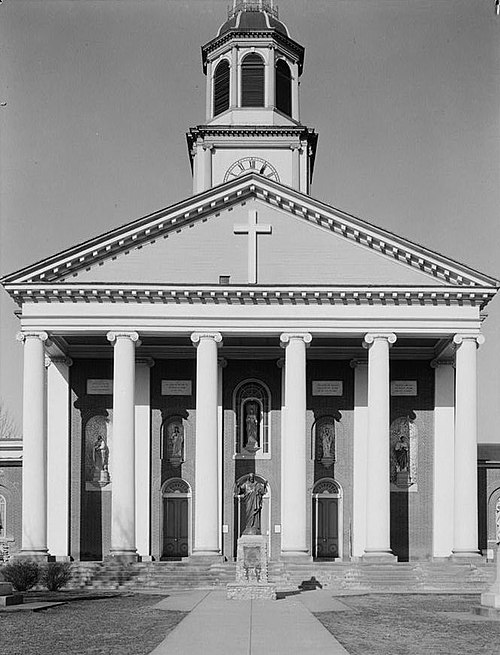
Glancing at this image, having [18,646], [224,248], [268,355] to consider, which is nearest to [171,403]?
[268,355]

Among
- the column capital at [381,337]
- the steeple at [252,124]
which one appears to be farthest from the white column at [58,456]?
the column capital at [381,337]

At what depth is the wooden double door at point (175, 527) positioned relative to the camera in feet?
150

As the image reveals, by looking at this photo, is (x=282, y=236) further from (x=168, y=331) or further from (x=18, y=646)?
(x=18, y=646)

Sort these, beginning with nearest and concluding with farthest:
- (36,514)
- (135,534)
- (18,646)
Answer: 1. (18,646)
2. (36,514)
3. (135,534)

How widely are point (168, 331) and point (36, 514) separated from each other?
763cm

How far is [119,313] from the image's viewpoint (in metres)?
41.3

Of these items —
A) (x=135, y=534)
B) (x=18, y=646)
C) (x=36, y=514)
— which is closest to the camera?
(x=18, y=646)

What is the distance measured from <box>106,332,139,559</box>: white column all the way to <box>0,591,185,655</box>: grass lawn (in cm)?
930

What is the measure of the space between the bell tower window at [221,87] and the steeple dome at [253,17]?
1.46m

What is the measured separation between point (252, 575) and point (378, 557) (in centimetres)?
989

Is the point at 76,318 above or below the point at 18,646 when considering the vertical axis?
above

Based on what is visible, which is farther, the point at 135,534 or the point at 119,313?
the point at 135,534

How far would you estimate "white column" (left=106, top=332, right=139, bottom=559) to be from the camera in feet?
133

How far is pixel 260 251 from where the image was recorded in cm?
4219
